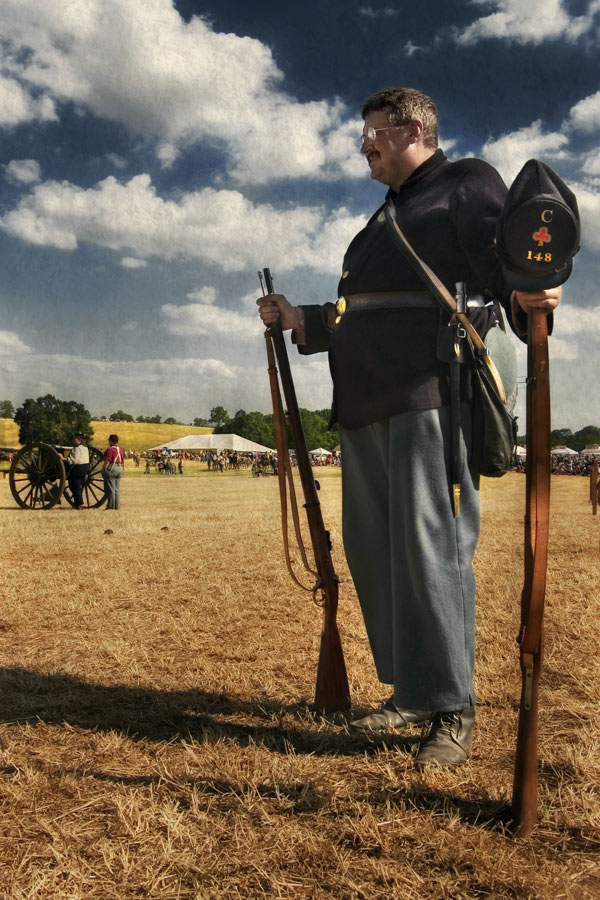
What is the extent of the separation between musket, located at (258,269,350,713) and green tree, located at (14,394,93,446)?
210 ft

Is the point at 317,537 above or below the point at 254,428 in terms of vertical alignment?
below

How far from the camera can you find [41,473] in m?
15.2

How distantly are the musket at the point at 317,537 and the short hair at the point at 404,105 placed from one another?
2.44 feet

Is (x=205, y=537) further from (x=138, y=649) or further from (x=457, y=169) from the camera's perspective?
(x=457, y=169)

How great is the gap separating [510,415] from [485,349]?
23cm

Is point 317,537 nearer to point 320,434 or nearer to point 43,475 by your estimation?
point 43,475

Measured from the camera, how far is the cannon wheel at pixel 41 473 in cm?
1496

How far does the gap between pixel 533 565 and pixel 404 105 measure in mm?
1558

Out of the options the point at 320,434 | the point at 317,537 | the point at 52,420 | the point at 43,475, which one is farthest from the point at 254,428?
the point at 317,537

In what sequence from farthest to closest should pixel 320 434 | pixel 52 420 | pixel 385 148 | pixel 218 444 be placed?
pixel 218 444, pixel 320 434, pixel 52 420, pixel 385 148

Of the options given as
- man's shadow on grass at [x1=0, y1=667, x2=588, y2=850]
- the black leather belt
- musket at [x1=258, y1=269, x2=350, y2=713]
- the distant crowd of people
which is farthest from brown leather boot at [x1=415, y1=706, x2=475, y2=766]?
the distant crowd of people

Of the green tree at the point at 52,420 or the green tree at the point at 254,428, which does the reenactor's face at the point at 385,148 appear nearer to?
the green tree at the point at 52,420

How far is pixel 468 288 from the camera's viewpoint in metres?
2.46

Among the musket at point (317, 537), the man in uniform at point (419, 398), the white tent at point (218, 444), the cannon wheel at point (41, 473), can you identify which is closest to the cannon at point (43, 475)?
the cannon wheel at point (41, 473)
